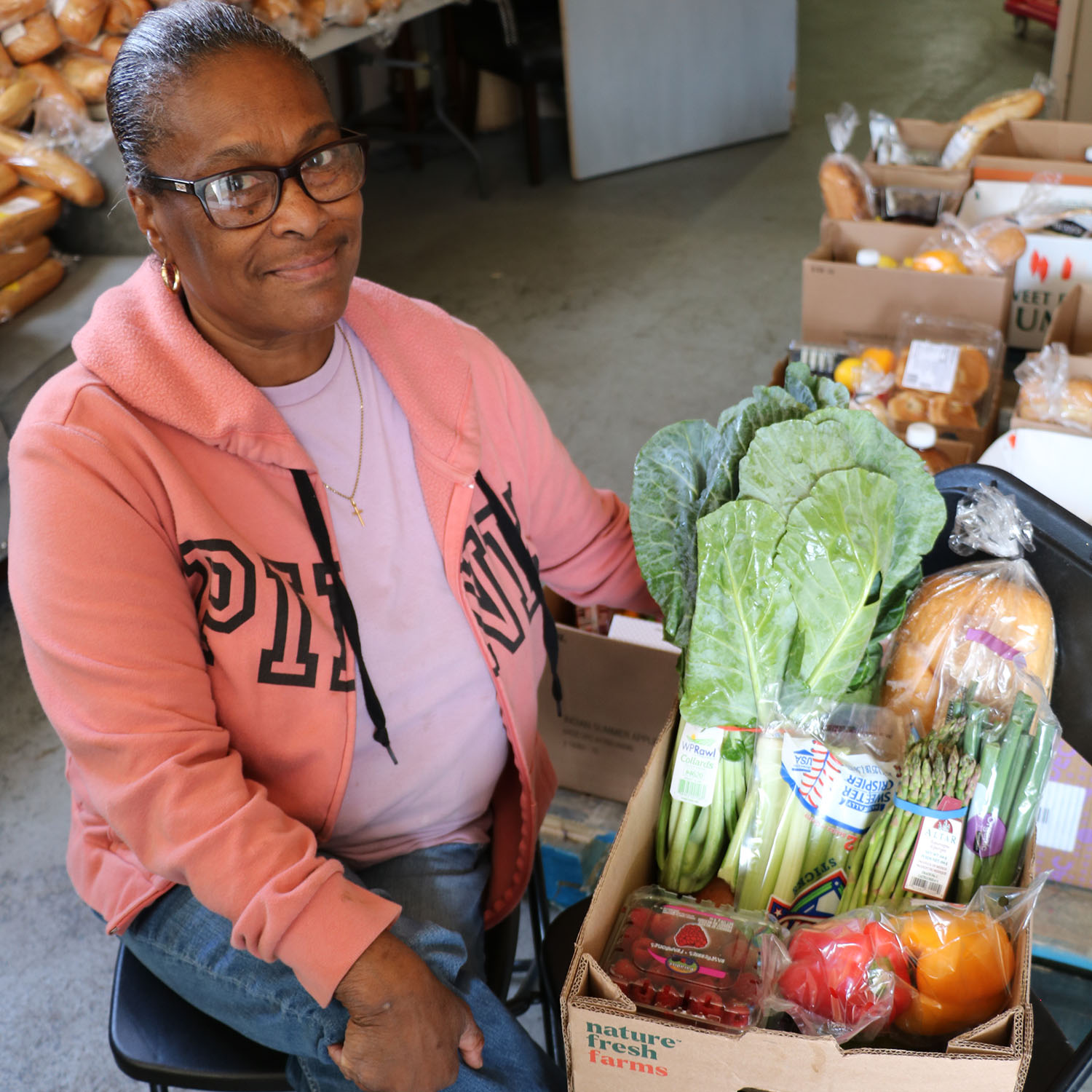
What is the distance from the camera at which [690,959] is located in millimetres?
986

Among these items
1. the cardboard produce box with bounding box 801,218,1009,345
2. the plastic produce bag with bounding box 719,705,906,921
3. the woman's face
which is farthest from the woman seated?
the cardboard produce box with bounding box 801,218,1009,345

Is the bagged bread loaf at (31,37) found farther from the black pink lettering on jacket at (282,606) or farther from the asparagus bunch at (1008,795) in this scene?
A: the asparagus bunch at (1008,795)

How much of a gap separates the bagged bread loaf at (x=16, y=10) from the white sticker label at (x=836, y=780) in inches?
116

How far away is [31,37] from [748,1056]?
3.19 metres

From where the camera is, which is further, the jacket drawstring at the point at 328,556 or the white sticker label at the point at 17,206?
the white sticker label at the point at 17,206

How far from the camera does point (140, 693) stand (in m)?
1.05

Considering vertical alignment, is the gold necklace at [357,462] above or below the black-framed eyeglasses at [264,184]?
below

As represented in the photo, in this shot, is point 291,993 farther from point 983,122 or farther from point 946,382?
point 983,122

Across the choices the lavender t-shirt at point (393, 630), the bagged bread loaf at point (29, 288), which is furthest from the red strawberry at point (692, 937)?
the bagged bread loaf at point (29, 288)

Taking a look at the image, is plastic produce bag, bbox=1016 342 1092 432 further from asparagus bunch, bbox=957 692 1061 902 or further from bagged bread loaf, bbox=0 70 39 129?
bagged bread loaf, bbox=0 70 39 129

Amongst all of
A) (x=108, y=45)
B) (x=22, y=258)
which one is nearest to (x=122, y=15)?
(x=108, y=45)

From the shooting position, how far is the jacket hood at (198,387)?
3.69ft

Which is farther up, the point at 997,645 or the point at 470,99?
the point at 997,645

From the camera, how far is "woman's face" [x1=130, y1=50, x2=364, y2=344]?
1.03 meters
